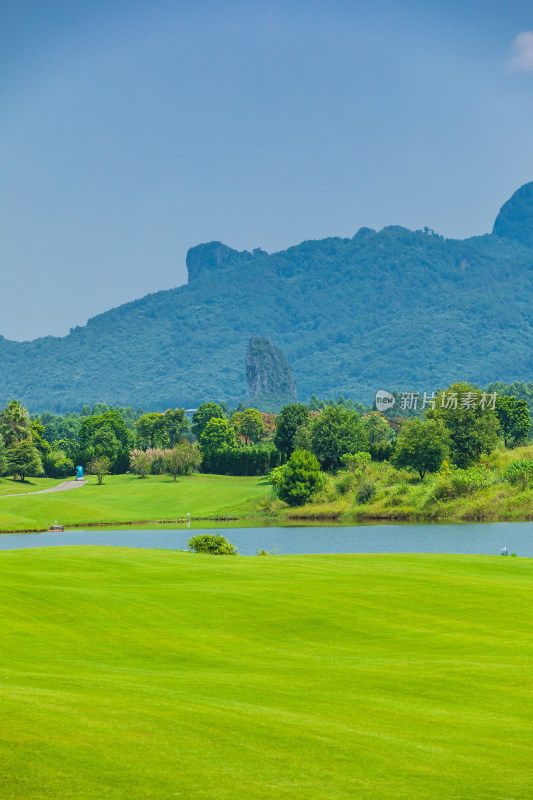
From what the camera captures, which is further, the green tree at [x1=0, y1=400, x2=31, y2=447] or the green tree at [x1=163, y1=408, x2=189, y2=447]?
the green tree at [x1=163, y1=408, x2=189, y2=447]

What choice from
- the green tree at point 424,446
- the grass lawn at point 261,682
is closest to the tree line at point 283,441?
the green tree at point 424,446

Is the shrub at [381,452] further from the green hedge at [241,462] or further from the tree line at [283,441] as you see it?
the green hedge at [241,462]

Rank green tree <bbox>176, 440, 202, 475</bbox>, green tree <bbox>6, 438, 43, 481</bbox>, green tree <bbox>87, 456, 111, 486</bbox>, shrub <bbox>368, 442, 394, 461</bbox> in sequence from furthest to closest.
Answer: green tree <bbox>176, 440, 202, 475</bbox> < green tree <bbox>87, 456, 111, 486</bbox> < green tree <bbox>6, 438, 43, 481</bbox> < shrub <bbox>368, 442, 394, 461</bbox>

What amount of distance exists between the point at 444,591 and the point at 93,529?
57618 mm

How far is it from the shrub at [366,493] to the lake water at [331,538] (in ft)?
26.3

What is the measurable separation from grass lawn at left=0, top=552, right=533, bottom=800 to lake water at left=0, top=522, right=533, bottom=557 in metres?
24.5

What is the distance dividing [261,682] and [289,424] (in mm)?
99223

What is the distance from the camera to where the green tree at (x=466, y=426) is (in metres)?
85.0

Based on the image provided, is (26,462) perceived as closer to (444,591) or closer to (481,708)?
(444,591)

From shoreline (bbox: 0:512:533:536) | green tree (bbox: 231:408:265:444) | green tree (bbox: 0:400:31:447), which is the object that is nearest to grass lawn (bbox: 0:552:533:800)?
shoreline (bbox: 0:512:533:536)

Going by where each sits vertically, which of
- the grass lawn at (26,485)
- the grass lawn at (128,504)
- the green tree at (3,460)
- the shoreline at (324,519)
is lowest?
the shoreline at (324,519)

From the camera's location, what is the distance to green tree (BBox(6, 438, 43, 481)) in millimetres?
119188

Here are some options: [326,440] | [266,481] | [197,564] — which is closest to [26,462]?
[266,481]

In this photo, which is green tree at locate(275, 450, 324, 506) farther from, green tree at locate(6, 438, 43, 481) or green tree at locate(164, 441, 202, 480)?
green tree at locate(6, 438, 43, 481)
